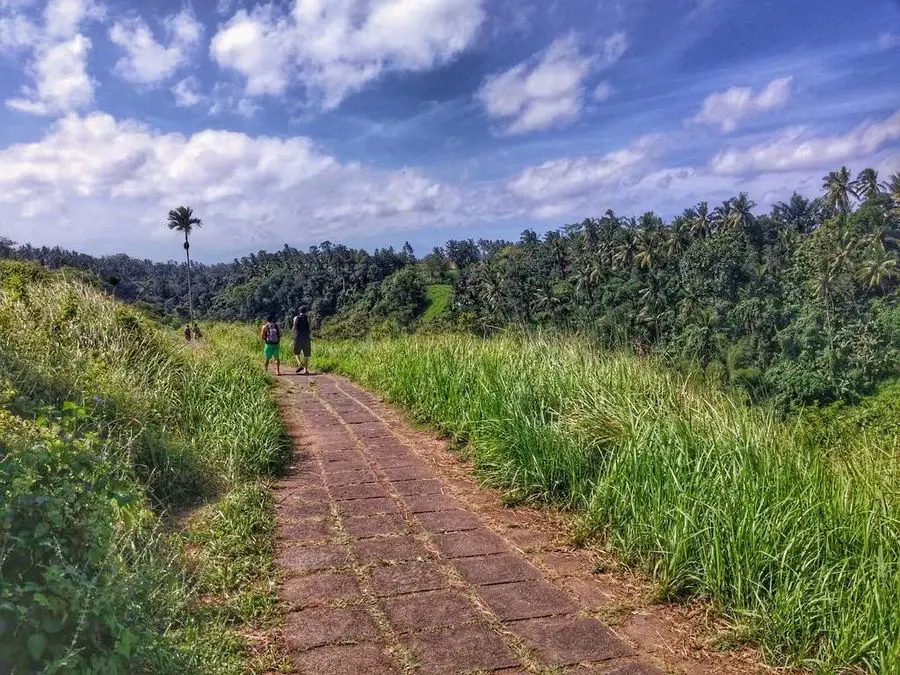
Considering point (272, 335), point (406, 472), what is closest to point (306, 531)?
point (406, 472)

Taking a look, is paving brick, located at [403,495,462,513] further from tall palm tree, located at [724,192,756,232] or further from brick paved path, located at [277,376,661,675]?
tall palm tree, located at [724,192,756,232]

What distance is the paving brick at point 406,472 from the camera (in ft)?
16.1

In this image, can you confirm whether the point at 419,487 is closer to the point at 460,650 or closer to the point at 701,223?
the point at 460,650

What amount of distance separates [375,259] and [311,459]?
8781 cm

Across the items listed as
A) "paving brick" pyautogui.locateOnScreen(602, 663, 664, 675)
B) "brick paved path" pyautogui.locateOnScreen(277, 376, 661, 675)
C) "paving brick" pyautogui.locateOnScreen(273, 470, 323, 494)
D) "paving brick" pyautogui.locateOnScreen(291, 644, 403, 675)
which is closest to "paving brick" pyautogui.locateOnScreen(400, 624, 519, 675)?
"brick paved path" pyautogui.locateOnScreen(277, 376, 661, 675)

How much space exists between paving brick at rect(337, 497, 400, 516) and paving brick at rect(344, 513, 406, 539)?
0.07 metres

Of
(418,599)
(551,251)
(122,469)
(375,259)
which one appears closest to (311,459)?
(122,469)

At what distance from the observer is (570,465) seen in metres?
4.10

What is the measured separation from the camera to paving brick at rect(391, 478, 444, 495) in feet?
15.0

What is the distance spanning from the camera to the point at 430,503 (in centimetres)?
433

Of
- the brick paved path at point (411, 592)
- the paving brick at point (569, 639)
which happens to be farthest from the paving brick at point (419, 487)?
the paving brick at point (569, 639)

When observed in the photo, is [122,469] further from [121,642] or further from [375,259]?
[375,259]

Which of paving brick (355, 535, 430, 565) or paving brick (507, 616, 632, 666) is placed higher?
paving brick (355, 535, 430, 565)

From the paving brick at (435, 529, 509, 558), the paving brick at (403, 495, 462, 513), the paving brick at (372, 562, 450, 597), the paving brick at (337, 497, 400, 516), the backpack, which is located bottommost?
the paving brick at (435, 529, 509, 558)
